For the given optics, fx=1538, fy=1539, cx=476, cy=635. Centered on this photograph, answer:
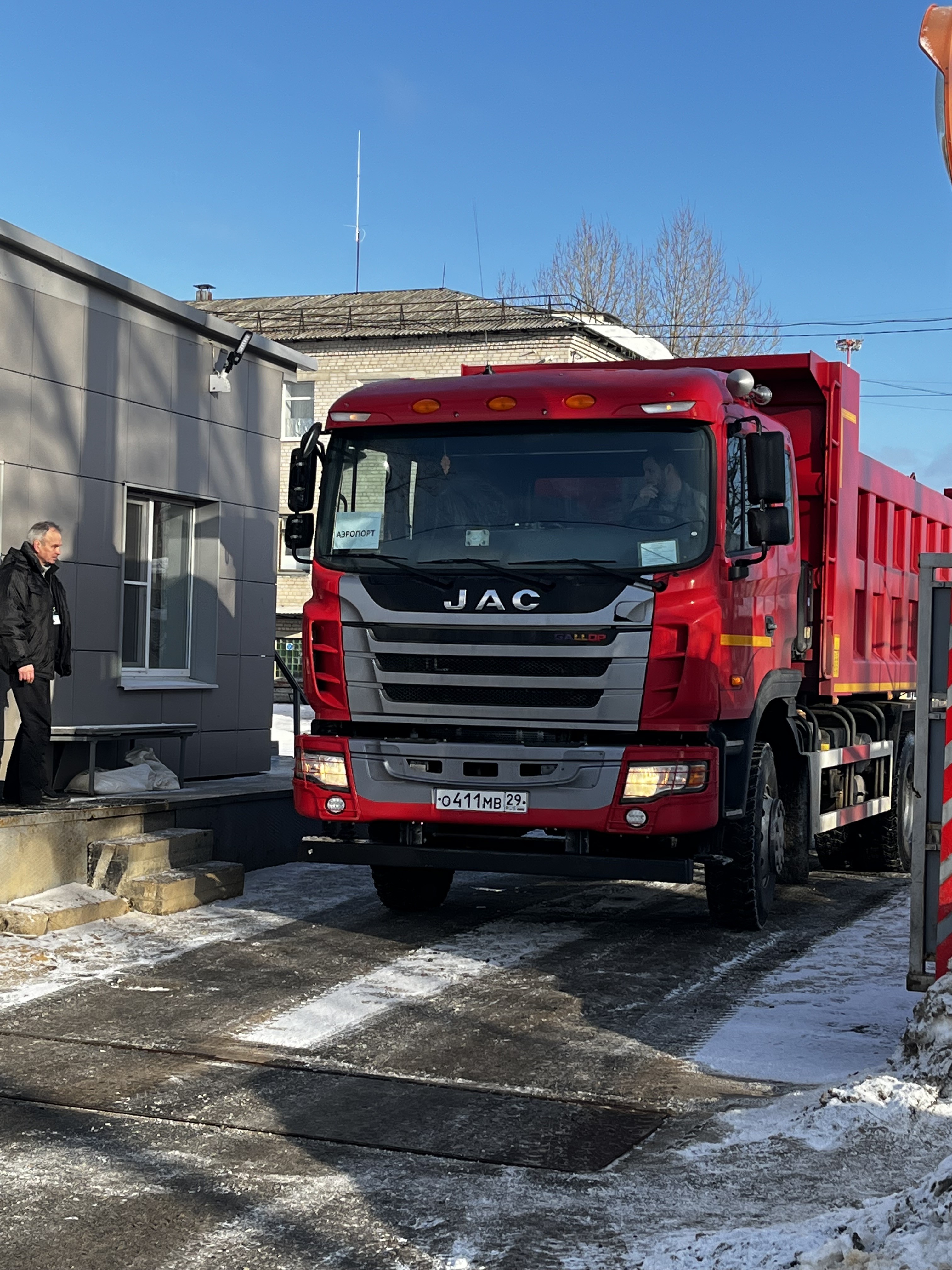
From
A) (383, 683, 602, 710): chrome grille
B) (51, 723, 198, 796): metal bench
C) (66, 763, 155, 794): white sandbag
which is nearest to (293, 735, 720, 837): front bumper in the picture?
(383, 683, 602, 710): chrome grille

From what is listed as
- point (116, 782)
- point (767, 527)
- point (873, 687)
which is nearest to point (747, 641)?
point (767, 527)

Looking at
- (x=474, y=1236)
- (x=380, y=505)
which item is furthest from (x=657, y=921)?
(x=474, y=1236)

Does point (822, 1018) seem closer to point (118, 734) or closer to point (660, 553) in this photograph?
point (660, 553)

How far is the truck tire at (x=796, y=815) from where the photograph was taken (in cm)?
973

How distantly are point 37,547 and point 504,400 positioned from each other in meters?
3.63

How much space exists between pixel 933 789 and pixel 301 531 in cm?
398

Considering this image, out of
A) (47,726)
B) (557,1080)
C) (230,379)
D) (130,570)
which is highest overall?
(230,379)

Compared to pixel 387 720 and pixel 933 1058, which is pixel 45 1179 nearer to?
pixel 933 1058

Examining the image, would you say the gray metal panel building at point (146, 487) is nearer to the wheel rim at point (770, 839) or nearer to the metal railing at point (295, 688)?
the metal railing at point (295, 688)

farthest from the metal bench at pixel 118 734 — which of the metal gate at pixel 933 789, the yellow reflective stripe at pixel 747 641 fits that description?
the metal gate at pixel 933 789

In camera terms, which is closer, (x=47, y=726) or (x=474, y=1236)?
(x=474, y=1236)

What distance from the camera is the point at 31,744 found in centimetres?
1030

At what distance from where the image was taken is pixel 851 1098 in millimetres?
5254

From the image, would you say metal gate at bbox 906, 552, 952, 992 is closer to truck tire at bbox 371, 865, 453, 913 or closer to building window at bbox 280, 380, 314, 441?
truck tire at bbox 371, 865, 453, 913
